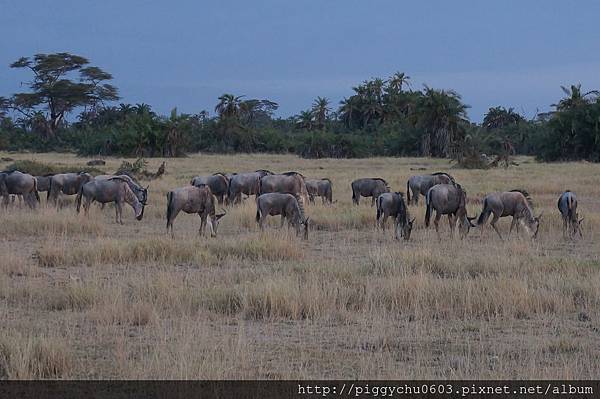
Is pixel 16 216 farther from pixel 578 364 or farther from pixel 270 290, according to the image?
pixel 578 364

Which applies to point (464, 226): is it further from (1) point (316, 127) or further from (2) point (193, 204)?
(1) point (316, 127)

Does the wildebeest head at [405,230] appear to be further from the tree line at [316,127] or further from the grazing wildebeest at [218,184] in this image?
the tree line at [316,127]

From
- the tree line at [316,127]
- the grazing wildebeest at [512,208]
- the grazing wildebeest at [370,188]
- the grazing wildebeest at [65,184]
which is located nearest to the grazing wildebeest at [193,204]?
the grazing wildebeest at [512,208]

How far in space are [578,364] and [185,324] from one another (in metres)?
3.82

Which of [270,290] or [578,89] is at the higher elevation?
[578,89]

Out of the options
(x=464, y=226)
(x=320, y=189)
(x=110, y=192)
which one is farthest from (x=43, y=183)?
(x=464, y=226)

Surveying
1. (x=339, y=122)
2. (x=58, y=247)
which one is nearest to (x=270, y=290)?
(x=58, y=247)

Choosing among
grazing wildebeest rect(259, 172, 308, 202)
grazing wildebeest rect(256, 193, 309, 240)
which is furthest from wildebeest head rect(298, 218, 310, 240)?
grazing wildebeest rect(259, 172, 308, 202)

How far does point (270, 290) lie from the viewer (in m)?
9.35

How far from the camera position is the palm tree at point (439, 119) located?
59.1 meters

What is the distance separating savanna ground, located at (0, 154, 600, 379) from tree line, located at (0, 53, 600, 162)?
31.2 metres

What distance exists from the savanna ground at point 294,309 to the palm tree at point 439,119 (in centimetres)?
4448

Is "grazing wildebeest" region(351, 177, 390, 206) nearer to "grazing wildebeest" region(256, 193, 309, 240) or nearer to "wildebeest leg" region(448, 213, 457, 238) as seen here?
"wildebeest leg" region(448, 213, 457, 238)

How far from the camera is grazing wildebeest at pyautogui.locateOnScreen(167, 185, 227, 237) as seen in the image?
54.3 ft
